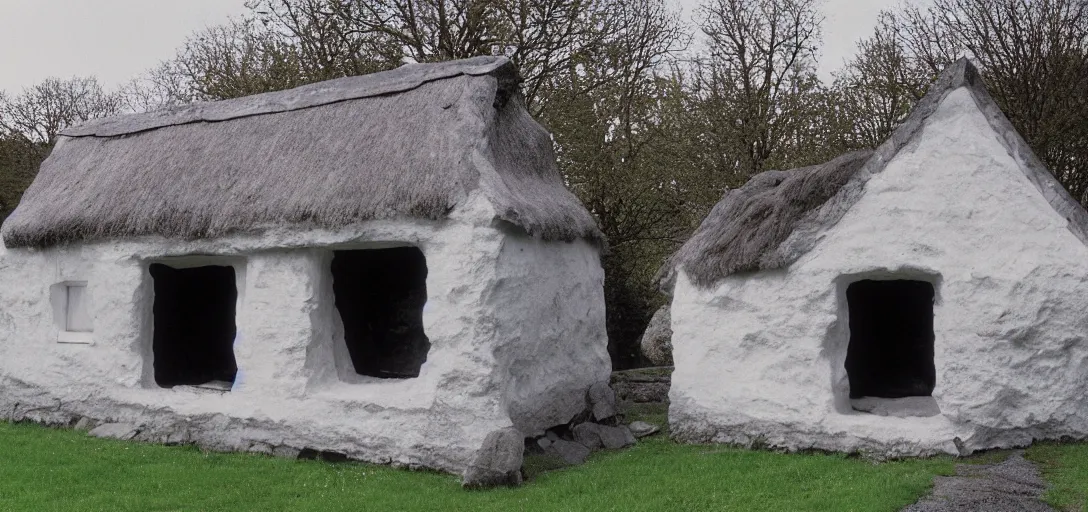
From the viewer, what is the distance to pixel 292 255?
30.6ft

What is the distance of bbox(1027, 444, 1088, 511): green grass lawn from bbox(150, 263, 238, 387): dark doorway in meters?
9.50

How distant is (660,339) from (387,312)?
553 cm

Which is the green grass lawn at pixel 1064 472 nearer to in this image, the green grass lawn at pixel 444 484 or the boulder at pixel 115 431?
the green grass lawn at pixel 444 484

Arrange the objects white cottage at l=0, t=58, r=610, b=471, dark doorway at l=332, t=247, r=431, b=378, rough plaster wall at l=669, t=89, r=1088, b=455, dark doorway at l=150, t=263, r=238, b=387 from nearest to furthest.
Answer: rough plaster wall at l=669, t=89, r=1088, b=455 < white cottage at l=0, t=58, r=610, b=471 < dark doorway at l=150, t=263, r=238, b=387 < dark doorway at l=332, t=247, r=431, b=378

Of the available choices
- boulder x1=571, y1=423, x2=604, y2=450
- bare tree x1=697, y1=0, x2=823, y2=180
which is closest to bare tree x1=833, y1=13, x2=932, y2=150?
bare tree x1=697, y1=0, x2=823, y2=180

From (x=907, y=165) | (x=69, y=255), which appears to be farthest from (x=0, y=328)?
(x=907, y=165)

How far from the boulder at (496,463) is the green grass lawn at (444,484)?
0.15m

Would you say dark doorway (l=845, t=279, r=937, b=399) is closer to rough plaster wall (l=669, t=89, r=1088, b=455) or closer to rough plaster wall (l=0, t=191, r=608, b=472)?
rough plaster wall (l=669, t=89, r=1088, b=455)

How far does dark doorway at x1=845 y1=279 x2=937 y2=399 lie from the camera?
10.3 meters

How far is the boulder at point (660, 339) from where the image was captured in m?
15.4

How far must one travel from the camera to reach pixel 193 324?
39.7ft

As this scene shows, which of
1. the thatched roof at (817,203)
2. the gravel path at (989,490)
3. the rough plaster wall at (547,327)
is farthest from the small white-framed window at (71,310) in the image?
the gravel path at (989,490)

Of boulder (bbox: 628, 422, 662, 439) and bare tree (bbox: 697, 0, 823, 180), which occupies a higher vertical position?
bare tree (bbox: 697, 0, 823, 180)

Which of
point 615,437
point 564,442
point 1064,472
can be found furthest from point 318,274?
point 1064,472
